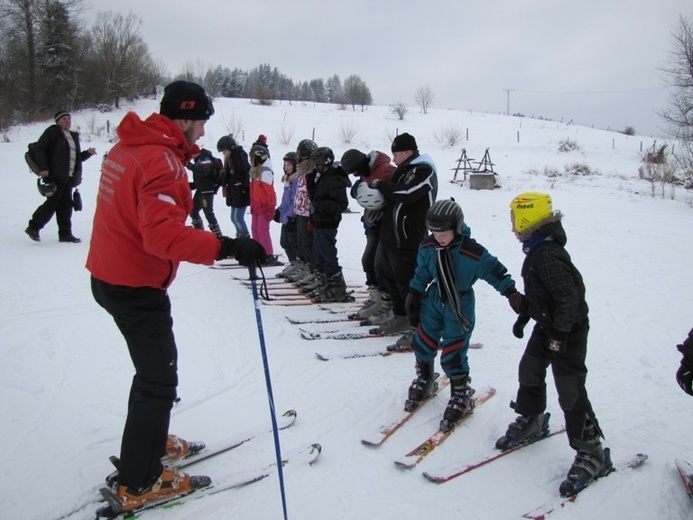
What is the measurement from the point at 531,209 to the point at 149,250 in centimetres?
213

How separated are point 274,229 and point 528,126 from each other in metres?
30.2

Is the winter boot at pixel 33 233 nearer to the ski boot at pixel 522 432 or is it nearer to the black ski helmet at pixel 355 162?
the black ski helmet at pixel 355 162

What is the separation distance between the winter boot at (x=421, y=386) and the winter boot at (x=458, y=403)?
0.23 m

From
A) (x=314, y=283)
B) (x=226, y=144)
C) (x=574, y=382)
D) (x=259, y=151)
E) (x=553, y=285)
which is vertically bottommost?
(x=314, y=283)

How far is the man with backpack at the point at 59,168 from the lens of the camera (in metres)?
7.57

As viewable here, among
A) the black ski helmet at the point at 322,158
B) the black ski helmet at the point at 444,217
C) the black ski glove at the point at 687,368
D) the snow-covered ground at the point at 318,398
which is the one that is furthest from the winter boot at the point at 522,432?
the black ski helmet at the point at 322,158

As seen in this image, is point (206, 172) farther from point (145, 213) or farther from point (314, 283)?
point (145, 213)

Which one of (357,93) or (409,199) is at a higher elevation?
(357,93)

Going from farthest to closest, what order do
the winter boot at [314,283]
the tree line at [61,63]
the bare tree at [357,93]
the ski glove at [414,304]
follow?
1. the bare tree at [357,93]
2. the tree line at [61,63]
3. the winter boot at [314,283]
4. the ski glove at [414,304]

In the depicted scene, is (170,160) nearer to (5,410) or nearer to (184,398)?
(184,398)

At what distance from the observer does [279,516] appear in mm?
2504

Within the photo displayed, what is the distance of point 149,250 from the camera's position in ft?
7.11

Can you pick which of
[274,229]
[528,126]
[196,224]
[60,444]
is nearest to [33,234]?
[196,224]

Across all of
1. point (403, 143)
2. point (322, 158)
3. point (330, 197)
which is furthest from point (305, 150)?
point (403, 143)
